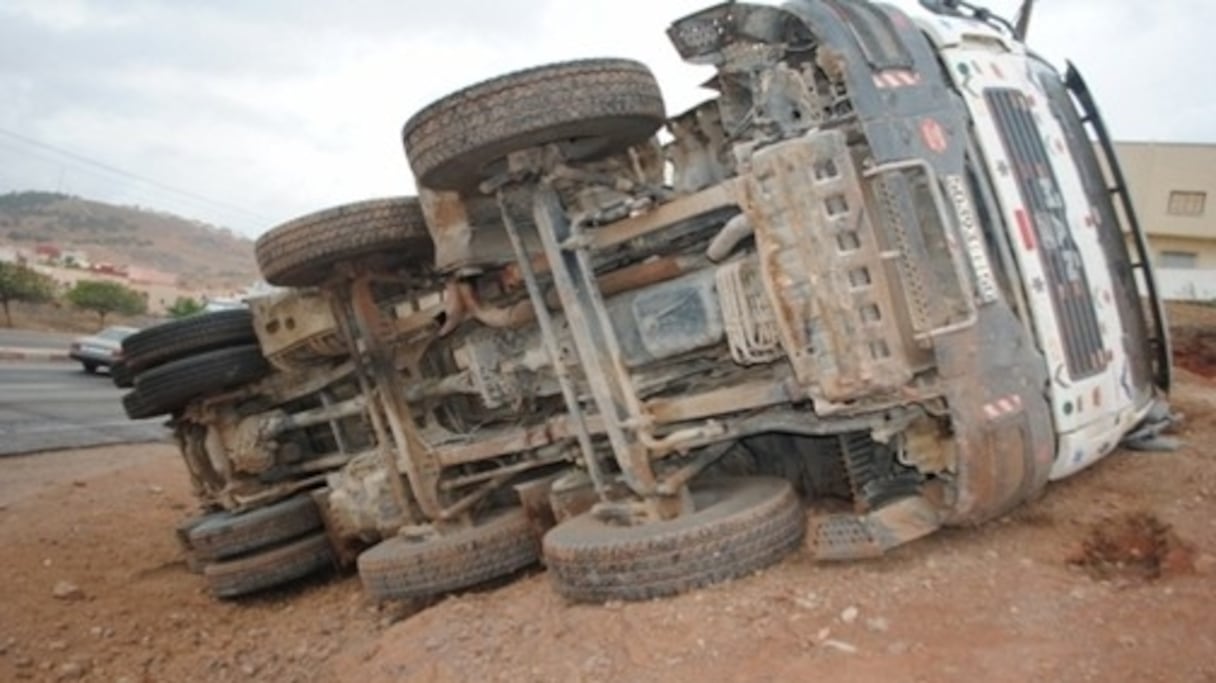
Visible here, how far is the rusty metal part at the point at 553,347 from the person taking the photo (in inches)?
142

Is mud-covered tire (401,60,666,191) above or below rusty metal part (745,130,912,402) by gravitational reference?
above

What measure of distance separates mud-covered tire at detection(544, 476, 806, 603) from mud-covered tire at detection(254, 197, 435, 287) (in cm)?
159

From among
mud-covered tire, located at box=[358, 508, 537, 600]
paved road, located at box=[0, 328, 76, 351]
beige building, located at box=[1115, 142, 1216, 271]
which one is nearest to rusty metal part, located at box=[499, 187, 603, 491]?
mud-covered tire, located at box=[358, 508, 537, 600]

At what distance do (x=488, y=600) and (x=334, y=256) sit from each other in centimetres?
163

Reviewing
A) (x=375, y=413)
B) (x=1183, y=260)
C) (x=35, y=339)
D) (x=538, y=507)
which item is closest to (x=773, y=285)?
(x=538, y=507)

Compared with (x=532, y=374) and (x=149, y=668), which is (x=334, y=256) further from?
(x=149, y=668)

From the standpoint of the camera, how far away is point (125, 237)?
94125mm

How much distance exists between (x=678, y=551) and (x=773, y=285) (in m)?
0.94

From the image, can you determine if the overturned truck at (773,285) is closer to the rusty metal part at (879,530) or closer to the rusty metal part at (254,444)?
the rusty metal part at (879,530)

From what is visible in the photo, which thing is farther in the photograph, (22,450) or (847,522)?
(22,450)

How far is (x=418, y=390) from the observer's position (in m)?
4.69

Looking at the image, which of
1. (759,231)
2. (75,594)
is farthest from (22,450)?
(759,231)

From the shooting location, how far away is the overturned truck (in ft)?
9.66

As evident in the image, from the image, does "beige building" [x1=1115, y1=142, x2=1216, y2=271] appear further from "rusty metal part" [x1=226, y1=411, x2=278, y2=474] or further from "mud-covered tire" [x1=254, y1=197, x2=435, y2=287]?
"mud-covered tire" [x1=254, y1=197, x2=435, y2=287]
